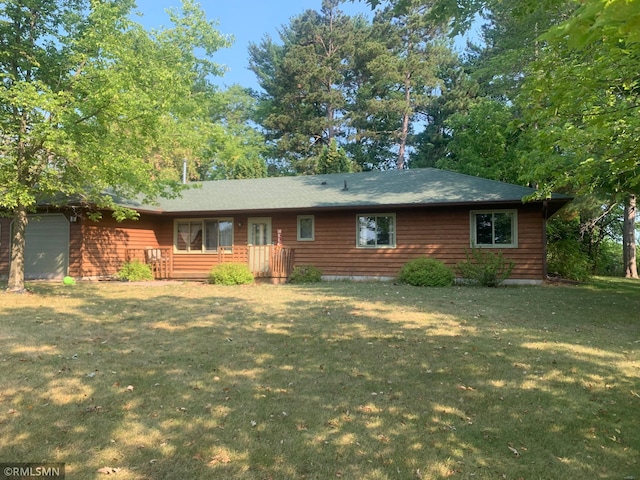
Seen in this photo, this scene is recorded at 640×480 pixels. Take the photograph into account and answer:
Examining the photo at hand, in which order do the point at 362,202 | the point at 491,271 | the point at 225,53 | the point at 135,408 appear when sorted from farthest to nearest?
the point at 225,53 < the point at 362,202 < the point at 491,271 < the point at 135,408

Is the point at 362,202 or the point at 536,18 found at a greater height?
the point at 536,18

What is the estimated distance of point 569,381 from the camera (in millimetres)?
4324

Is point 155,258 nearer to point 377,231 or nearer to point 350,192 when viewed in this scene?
point 350,192

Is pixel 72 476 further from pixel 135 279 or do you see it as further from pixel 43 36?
pixel 135 279

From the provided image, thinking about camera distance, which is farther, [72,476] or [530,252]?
[530,252]

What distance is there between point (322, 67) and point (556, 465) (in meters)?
29.8

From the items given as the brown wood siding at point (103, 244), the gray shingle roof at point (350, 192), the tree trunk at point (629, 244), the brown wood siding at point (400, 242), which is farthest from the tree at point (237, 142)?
the tree trunk at point (629, 244)

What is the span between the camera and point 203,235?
55.5ft

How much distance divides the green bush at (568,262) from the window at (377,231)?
23.0 ft

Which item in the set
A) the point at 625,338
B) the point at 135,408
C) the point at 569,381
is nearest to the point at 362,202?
the point at 625,338

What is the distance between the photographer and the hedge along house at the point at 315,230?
13.8 metres

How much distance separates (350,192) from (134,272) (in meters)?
7.94

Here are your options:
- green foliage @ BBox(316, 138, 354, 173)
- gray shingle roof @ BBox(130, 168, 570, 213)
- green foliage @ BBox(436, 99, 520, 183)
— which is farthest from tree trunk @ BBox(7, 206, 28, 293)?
green foliage @ BBox(436, 99, 520, 183)

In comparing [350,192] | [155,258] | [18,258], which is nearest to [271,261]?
[350,192]
